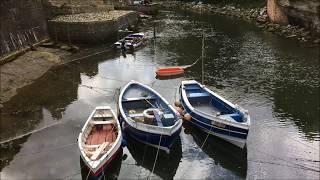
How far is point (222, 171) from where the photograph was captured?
65.5 feet

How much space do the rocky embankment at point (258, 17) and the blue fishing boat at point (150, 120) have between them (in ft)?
88.6

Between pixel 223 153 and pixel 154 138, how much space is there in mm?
3892

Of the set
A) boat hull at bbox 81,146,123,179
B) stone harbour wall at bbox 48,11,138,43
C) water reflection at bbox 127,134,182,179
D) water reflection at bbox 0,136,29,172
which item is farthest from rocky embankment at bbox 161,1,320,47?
water reflection at bbox 0,136,29,172

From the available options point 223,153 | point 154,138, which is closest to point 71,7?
point 154,138

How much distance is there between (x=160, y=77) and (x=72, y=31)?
14.6 metres

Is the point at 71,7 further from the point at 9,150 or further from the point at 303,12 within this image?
the point at 9,150

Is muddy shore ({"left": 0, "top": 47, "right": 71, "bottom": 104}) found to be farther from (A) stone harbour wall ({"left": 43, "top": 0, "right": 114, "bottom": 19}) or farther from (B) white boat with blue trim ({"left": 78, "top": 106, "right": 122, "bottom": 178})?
(B) white boat with blue trim ({"left": 78, "top": 106, "right": 122, "bottom": 178})

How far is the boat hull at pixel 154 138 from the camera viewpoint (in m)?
20.7

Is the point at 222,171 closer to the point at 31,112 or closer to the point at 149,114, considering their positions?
the point at 149,114

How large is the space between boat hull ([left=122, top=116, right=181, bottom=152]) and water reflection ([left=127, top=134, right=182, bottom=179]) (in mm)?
396

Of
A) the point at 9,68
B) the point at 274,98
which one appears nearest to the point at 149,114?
the point at 274,98

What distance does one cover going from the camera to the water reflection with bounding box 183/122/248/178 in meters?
20.2

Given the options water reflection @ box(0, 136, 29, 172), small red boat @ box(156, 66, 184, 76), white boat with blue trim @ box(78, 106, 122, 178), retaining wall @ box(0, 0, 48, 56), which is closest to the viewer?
white boat with blue trim @ box(78, 106, 122, 178)

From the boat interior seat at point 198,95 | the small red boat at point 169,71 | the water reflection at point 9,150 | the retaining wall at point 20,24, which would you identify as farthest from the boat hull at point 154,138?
the retaining wall at point 20,24
